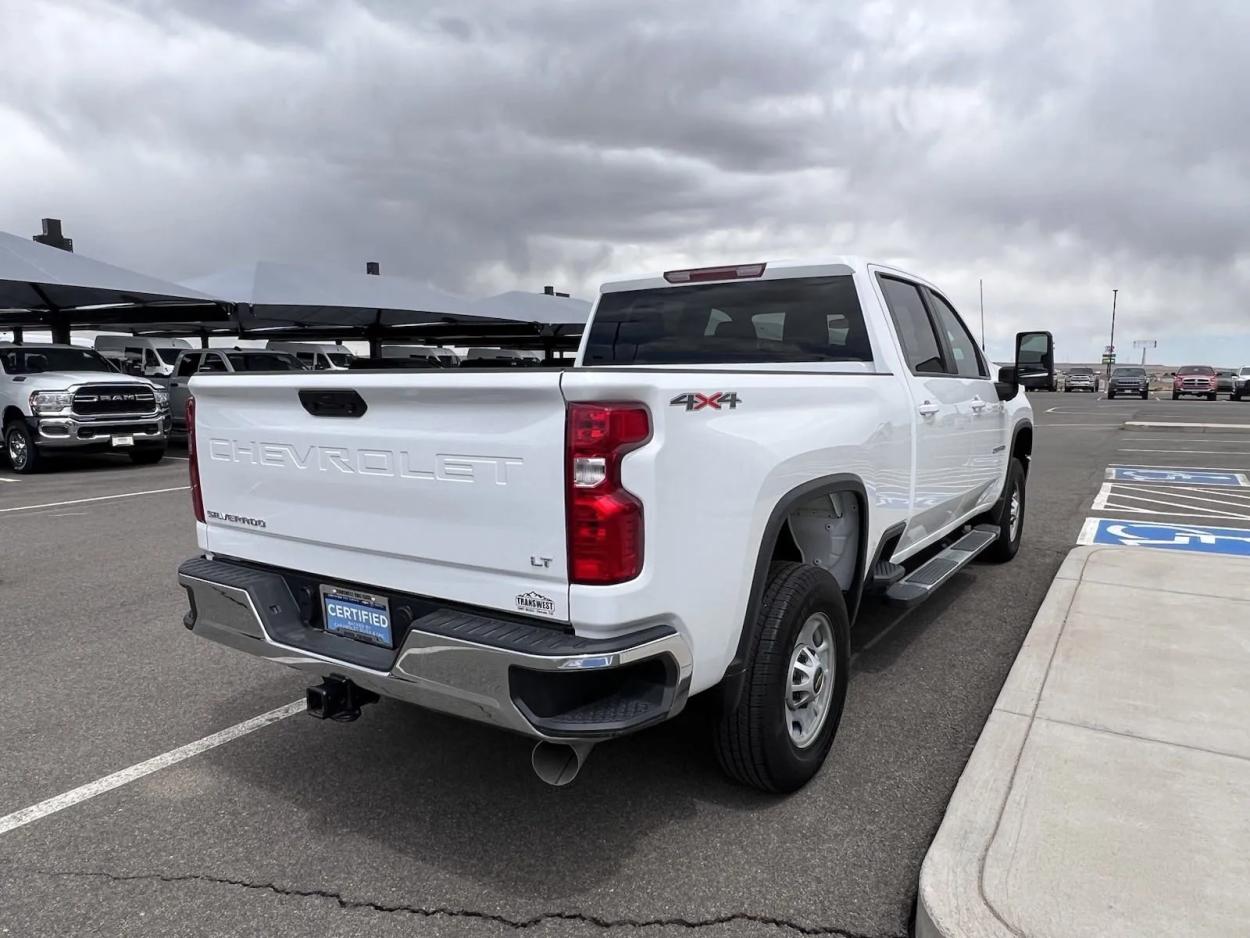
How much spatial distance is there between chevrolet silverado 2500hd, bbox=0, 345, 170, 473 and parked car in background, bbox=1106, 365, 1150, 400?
41.3m

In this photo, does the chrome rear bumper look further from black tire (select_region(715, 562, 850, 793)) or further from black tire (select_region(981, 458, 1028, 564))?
black tire (select_region(981, 458, 1028, 564))

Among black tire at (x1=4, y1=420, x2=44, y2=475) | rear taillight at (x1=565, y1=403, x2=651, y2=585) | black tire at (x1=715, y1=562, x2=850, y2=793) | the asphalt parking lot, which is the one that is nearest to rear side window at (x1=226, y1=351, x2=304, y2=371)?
black tire at (x1=4, y1=420, x2=44, y2=475)

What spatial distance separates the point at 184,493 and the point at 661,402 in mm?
10564

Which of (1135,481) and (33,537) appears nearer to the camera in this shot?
(33,537)

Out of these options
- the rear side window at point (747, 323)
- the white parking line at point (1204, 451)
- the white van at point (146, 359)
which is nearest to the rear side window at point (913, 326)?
the rear side window at point (747, 323)

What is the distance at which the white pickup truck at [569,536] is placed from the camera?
252cm

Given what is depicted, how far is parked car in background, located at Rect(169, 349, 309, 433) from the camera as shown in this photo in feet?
61.2

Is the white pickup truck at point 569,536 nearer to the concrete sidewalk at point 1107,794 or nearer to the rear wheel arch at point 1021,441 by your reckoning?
the concrete sidewalk at point 1107,794

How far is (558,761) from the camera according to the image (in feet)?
8.98

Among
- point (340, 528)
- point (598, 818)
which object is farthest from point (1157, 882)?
point (340, 528)

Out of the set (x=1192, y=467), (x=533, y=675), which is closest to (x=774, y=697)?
(x=533, y=675)

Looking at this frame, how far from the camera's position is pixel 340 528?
3.09 m

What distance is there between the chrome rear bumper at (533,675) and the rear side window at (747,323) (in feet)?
7.27

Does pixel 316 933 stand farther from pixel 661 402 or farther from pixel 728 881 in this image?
pixel 661 402
